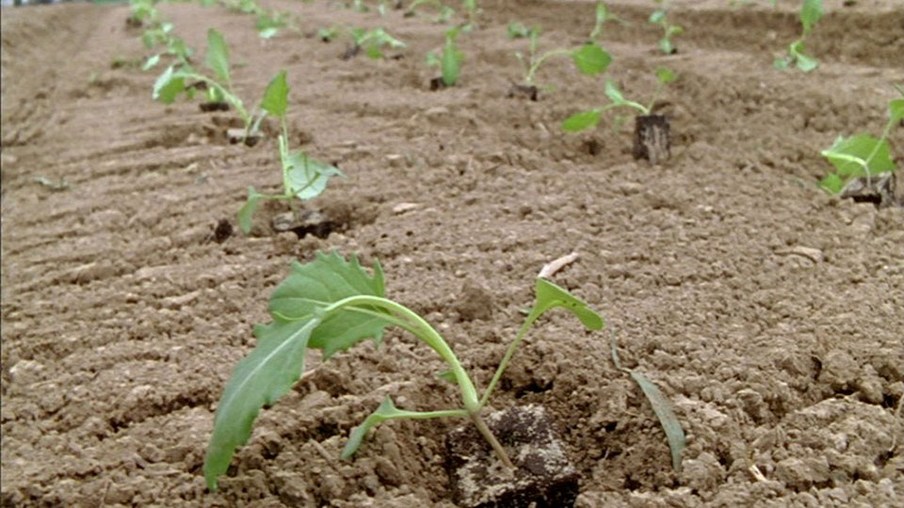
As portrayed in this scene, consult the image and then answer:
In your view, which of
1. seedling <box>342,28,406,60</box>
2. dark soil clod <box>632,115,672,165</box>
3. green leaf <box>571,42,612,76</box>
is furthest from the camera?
seedling <box>342,28,406,60</box>

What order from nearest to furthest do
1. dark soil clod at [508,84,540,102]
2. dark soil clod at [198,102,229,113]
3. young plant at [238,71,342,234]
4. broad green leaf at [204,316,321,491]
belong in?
broad green leaf at [204,316,321,491], young plant at [238,71,342,234], dark soil clod at [508,84,540,102], dark soil clod at [198,102,229,113]

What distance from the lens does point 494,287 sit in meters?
1.52

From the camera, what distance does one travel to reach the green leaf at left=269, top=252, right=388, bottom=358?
3.42 ft

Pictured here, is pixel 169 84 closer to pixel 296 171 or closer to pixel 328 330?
pixel 296 171

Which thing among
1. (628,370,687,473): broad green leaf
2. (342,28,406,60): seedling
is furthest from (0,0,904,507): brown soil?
(342,28,406,60): seedling

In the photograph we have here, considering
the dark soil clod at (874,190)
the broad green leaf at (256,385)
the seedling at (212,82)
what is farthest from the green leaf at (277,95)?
the dark soil clod at (874,190)

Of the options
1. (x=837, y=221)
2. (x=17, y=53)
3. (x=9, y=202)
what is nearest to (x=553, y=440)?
(x=837, y=221)

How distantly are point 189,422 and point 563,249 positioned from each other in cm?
73

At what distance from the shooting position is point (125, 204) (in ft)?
7.56

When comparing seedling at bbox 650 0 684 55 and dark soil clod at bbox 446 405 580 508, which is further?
seedling at bbox 650 0 684 55

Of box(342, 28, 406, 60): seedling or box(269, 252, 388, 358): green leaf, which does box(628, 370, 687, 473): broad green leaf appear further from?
box(342, 28, 406, 60): seedling

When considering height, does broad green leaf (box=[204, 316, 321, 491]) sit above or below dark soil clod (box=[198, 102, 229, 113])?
above

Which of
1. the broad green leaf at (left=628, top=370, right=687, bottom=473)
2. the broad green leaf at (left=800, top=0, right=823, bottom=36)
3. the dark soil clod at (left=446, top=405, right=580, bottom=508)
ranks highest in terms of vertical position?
the broad green leaf at (left=800, top=0, right=823, bottom=36)

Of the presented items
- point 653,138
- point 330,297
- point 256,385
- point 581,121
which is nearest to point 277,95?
point 581,121
